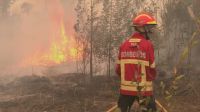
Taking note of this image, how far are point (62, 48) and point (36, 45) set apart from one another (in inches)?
221

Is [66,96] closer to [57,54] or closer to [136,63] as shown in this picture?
[136,63]

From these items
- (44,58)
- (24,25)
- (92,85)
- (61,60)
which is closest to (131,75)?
(92,85)

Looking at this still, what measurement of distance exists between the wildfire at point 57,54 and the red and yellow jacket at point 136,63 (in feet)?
41.3

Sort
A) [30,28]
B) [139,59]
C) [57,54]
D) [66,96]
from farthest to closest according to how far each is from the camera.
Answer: [30,28] < [57,54] < [66,96] < [139,59]

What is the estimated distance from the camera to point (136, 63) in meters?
6.36

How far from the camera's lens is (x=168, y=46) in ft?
59.0

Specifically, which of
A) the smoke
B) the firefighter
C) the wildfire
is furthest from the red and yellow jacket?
the smoke

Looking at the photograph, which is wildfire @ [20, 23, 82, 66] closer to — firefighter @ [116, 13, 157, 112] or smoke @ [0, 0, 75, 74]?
smoke @ [0, 0, 75, 74]

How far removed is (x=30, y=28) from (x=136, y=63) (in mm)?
23478

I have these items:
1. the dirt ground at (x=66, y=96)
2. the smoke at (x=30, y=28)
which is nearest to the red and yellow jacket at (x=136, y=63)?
the dirt ground at (x=66, y=96)

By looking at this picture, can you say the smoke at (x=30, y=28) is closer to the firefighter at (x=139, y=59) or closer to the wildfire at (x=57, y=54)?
the wildfire at (x=57, y=54)

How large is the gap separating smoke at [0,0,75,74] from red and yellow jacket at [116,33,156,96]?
1497cm

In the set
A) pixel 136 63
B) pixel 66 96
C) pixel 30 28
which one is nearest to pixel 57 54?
pixel 30 28

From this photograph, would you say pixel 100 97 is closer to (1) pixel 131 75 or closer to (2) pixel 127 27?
(2) pixel 127 27
